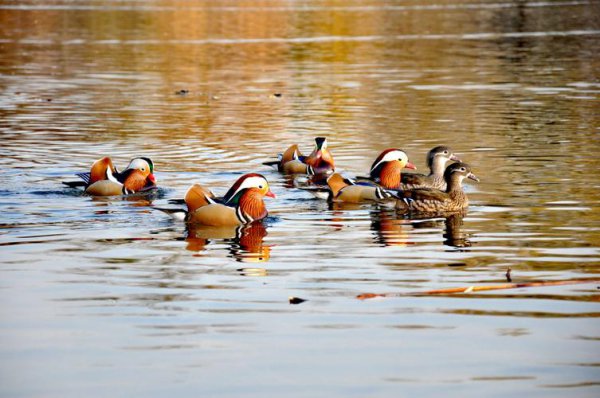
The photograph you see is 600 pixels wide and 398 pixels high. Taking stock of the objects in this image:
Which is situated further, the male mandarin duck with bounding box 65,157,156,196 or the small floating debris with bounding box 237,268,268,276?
the male mandarin duck with bounding box 65,157,156,196

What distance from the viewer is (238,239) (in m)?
17.0

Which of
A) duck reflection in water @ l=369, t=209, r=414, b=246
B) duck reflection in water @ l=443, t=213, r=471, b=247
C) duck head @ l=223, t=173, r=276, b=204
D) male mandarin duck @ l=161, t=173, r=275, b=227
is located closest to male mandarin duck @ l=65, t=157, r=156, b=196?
male mandarin duck @ l=161, t=173, r=275, b=227

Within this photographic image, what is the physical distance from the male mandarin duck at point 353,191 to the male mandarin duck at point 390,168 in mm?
1080

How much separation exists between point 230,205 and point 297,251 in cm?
254

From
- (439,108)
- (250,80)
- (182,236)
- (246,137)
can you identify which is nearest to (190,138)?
(246,137)

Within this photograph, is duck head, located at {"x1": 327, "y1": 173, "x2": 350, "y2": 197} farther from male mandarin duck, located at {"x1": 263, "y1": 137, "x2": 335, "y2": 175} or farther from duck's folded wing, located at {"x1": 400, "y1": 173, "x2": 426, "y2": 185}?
male mandarin duck, located at {"x1": 263, "y1": 137, "x2": 335, "y2": 175}

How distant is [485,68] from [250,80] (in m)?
9.13

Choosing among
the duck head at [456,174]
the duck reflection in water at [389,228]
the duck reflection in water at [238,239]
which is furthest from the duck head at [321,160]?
the duck reflection in water at [238,239]

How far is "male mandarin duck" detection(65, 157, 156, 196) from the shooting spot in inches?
821

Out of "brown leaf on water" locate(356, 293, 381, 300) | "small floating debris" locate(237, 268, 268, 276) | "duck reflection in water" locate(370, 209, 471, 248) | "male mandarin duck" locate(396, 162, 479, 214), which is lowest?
"brown leaf on water" locate(356, 293, 381, 300)

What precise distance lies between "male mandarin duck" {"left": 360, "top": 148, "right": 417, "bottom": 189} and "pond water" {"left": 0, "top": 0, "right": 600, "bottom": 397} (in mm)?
1193

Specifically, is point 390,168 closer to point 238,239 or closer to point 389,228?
point 389,228

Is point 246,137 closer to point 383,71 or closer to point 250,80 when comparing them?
point 250,80

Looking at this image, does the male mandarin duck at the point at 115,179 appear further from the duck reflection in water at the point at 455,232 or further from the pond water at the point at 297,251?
the duck reflection in water at the point at 455,232
